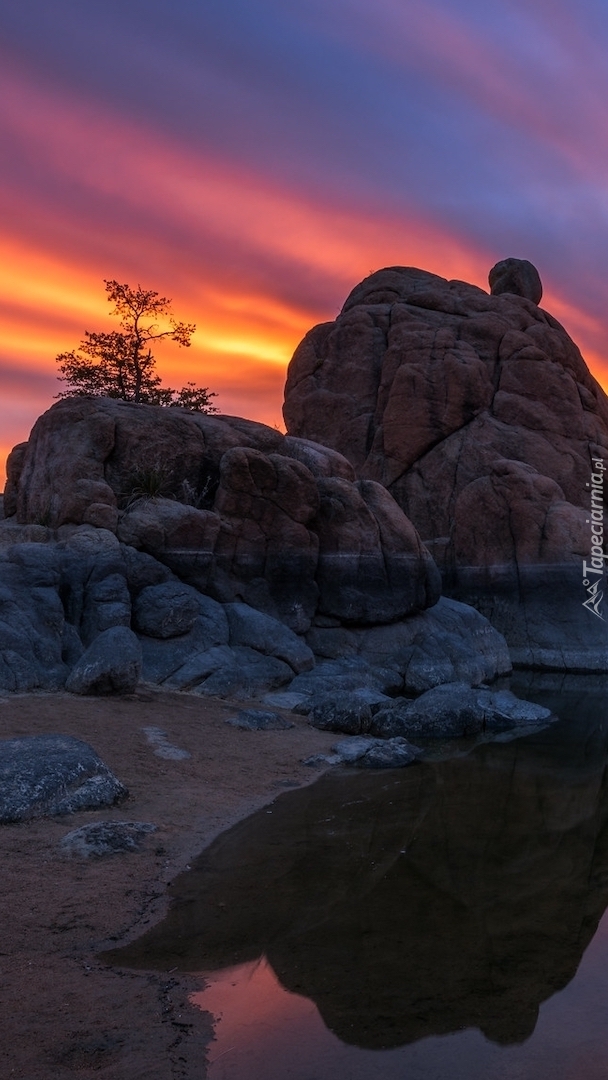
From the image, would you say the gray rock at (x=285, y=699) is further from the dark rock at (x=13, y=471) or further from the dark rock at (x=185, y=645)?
the dark rock at (x=13, y=471)

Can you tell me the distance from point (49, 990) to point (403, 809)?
6.12 meters

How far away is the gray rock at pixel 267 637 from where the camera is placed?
19.2 meters

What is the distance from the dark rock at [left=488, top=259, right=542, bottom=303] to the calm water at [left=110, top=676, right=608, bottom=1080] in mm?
39898

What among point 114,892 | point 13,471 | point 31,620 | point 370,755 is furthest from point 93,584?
point 114,892

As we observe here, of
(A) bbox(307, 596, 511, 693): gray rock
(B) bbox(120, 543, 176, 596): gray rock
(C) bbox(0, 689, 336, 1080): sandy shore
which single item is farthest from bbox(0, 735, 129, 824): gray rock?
(A) bbox(307, 596, 511, 693): gray rock

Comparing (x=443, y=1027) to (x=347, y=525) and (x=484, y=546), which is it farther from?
(x=484, y=546)

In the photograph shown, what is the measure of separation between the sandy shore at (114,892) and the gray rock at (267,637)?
487cm

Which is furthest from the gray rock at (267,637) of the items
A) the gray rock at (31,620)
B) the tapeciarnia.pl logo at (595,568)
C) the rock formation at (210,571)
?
the tapeciarnia.pl logo at (595,568)

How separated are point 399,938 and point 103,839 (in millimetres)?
3145

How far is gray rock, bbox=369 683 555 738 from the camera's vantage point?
16.1 metres

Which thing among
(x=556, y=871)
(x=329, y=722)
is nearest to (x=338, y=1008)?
(x=556, y=871)

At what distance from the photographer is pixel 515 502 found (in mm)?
32031

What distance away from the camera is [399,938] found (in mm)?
6637

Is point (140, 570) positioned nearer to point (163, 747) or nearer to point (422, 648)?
point (163, 747)
